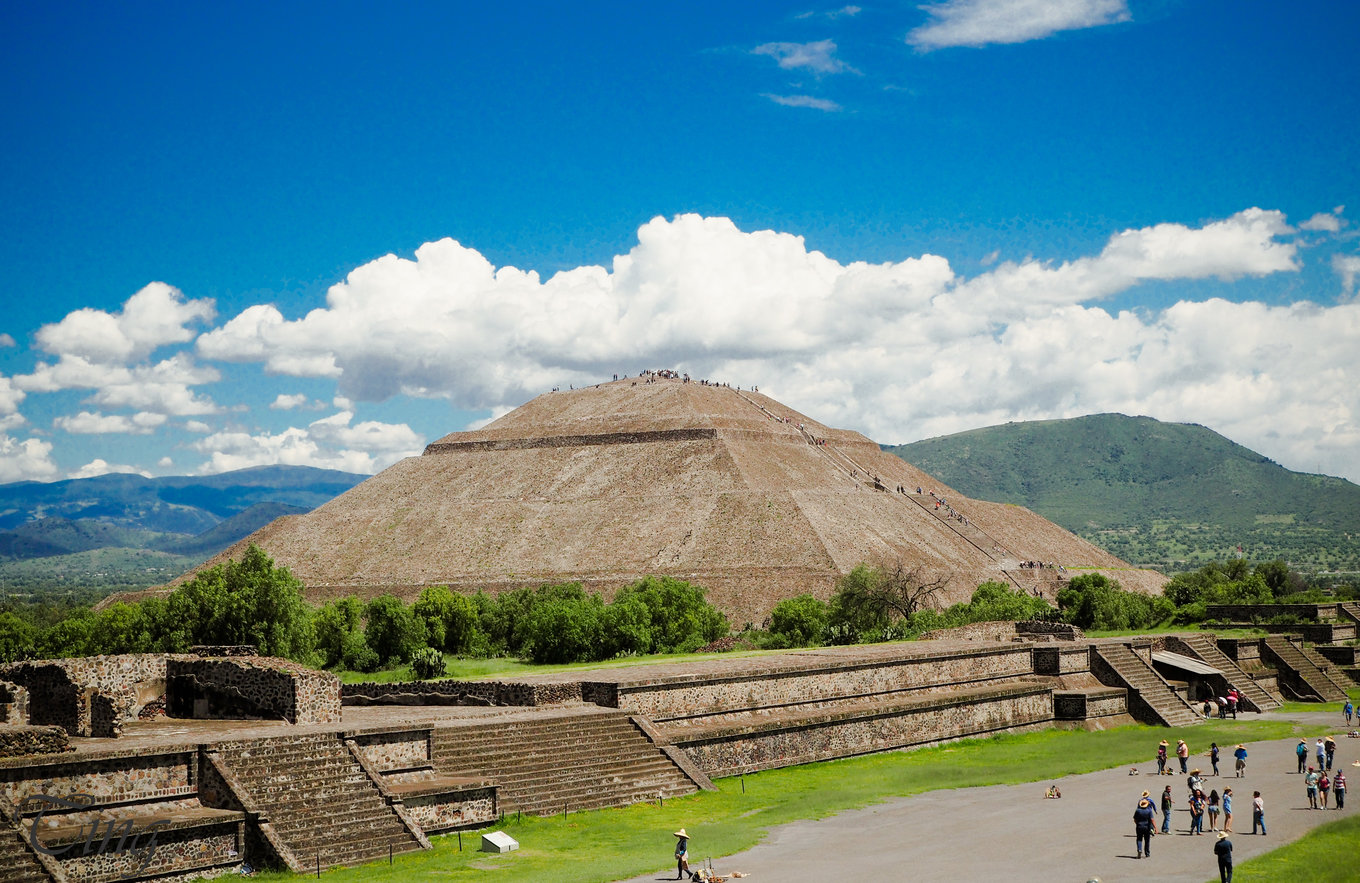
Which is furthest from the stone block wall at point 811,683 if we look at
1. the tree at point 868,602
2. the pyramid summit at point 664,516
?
the pyramid summit at point 664,516

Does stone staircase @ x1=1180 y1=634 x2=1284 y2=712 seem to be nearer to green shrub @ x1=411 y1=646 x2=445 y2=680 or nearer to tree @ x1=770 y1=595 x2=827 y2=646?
tree @ x1=770 y1=595 x2=827 y2=646

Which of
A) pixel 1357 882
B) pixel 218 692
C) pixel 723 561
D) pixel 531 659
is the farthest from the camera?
pixel 723 561

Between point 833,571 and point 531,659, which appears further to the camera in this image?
point 833,571

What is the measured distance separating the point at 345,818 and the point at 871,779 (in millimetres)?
12022

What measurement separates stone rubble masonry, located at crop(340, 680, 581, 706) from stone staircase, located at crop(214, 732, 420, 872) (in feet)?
21.7

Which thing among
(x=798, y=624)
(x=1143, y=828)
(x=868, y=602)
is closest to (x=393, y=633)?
(x=798, y=624)

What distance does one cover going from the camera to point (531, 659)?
154 ft

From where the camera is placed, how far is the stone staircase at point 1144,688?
35.9m

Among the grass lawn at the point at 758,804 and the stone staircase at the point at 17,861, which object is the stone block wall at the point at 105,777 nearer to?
the stone staircase at the point at 17,861

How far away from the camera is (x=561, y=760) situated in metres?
23.0

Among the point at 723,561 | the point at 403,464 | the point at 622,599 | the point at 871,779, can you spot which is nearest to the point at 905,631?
the point at 622,599

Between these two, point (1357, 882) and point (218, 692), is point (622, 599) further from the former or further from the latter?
point (1357, 882)

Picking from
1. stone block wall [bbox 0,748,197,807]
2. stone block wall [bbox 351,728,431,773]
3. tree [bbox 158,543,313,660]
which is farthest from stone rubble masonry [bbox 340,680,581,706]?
tree [bbox 158,543,313,660]

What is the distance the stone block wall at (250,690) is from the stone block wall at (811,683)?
580 centimetres
